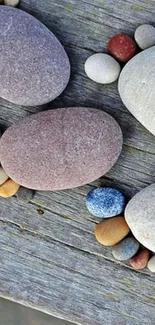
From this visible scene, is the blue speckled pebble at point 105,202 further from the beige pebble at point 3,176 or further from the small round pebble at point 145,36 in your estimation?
the small round pebble at point 145,36

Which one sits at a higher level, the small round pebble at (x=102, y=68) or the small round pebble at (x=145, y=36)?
the small round pebble at (x=145, y=36)

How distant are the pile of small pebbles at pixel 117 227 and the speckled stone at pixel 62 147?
0.07 m

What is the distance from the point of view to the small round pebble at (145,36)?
1430mm

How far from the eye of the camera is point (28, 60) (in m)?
1.38

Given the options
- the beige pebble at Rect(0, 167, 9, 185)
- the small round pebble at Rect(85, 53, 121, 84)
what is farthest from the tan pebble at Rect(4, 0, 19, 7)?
the beige pebble at Rect(0, 167, 9, 185)

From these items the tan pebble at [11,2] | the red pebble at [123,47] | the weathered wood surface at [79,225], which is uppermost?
the tan pebble at [11,2]

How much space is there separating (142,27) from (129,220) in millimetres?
471

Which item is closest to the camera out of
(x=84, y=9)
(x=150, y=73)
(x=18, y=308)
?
(x=150, y=73)

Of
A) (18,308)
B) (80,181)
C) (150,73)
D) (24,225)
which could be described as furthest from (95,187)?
(18,308)

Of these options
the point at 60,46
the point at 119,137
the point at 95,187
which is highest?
the point at 60,46

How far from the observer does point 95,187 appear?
1.50m

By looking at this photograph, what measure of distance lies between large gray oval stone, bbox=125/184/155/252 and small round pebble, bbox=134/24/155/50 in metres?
0.35

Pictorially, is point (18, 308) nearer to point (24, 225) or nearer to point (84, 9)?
point (24, 225)

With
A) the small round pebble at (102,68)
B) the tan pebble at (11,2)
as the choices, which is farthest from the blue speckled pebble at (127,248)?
the tan pebble at (11,2)
